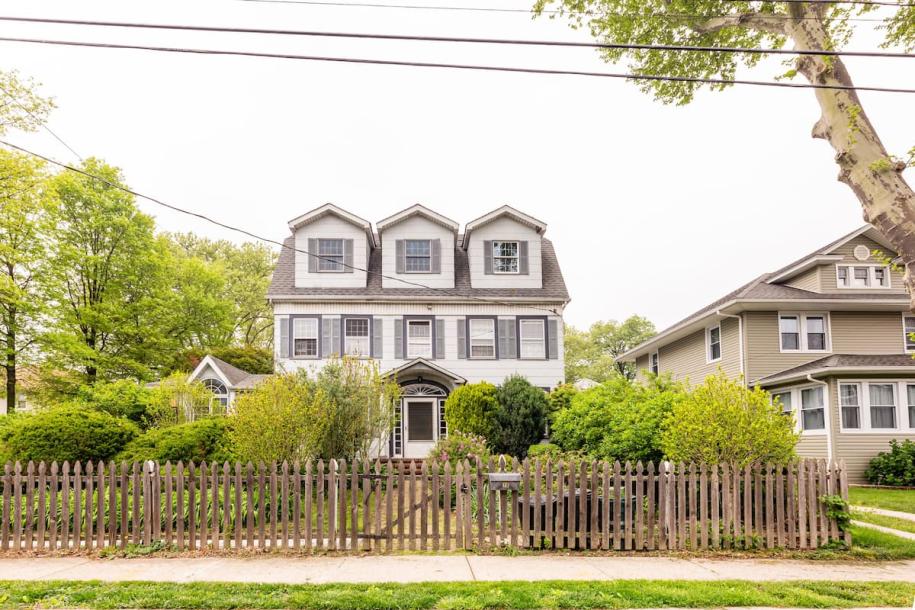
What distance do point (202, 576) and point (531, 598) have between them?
12.0 feet

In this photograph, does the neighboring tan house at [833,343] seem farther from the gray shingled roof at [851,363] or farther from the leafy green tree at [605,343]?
the leafy green tree at [605,343]

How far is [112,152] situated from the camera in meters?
29.1

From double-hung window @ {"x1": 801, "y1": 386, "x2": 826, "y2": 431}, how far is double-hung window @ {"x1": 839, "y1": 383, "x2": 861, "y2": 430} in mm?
510

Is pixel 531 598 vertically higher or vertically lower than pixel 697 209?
lower

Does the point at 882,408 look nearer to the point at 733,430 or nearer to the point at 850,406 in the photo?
the point at 850,406

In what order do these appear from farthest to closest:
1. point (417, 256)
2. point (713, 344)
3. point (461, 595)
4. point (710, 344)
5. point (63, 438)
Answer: point (710, 344), point (713, 344), point (417, 256), point (63, 438), point (461, 595)

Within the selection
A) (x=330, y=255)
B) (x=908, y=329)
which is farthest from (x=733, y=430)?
(x=330, y=255)

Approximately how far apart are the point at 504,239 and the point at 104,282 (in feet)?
58.9

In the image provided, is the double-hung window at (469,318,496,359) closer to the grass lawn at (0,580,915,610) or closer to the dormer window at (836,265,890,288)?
the dormer window at (836,265,890,288)

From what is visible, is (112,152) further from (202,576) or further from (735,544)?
(735,544)

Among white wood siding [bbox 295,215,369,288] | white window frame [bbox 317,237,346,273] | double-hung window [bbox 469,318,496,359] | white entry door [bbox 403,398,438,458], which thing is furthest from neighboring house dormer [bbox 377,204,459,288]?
white entry door [bbox 403,398,438,458]

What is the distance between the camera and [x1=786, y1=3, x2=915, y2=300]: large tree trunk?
8391 millimetres

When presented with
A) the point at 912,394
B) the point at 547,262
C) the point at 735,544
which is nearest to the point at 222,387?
the point at 547,262

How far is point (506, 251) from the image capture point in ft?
76.4
